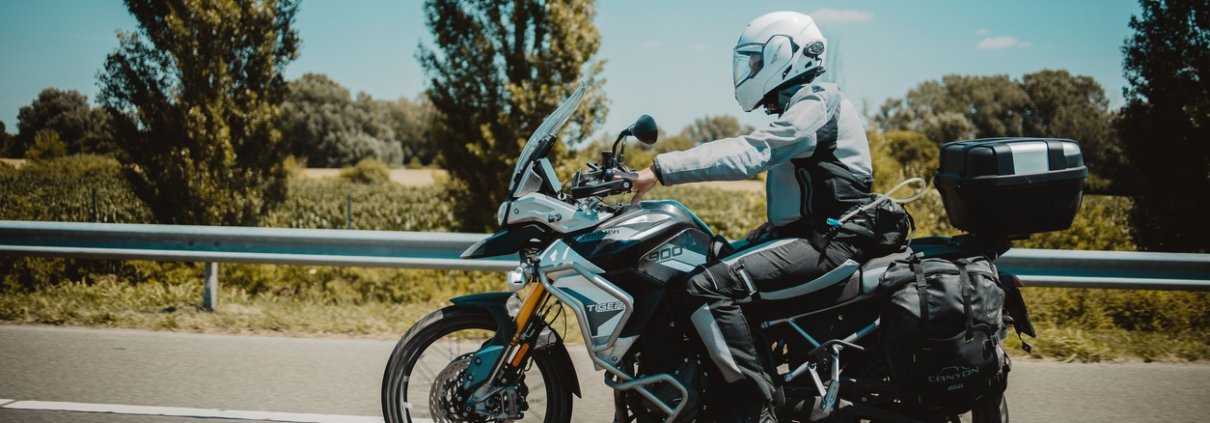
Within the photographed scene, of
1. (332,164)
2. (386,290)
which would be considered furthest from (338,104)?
(386,290)

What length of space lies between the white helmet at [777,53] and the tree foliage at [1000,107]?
50.0m

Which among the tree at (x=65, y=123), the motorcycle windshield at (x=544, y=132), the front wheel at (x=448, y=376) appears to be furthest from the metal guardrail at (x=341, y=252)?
the tree at (x=65, y=123)

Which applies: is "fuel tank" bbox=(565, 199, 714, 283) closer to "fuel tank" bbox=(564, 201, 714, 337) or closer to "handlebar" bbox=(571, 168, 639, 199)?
"fuel tank" bbox=(564, 201, 714, 337)

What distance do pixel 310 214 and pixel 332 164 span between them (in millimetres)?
44881

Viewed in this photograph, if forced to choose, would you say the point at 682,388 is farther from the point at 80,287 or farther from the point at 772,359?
the point at 80,287

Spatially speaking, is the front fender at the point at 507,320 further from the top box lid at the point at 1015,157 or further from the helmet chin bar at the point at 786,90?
the top box lid at the point at 1015,157

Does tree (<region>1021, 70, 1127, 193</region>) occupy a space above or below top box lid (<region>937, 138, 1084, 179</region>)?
above

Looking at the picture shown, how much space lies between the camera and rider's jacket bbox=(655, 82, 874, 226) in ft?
9.16

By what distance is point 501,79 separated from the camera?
13.9 metres

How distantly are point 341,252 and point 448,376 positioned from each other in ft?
9.87

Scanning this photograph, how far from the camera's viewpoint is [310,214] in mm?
21000

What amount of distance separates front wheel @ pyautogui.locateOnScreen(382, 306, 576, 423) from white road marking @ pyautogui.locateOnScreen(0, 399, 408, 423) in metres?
0.68

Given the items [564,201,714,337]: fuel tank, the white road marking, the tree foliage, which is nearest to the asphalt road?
the white road marking

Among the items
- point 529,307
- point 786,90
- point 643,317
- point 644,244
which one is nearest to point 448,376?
point 529,307
